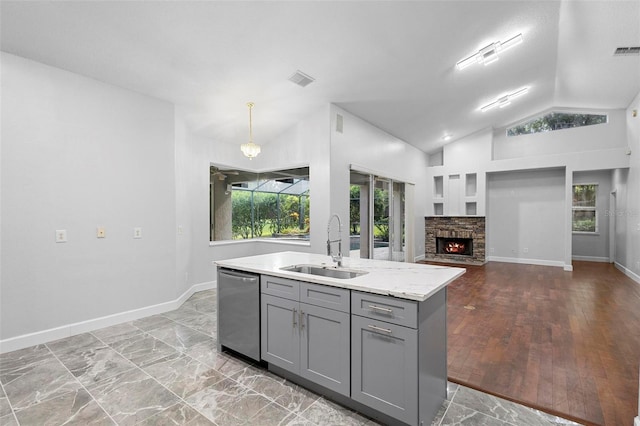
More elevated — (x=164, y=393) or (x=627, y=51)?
(x=627, y=51)

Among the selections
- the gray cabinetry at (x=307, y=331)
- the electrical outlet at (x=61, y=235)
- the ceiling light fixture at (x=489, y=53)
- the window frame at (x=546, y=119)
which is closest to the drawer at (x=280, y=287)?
the gray cabinetry at (x=307, y=331)

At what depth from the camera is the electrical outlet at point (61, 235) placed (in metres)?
3.13

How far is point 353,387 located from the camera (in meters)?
1.92

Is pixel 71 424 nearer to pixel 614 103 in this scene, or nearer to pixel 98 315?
pixel 98 315

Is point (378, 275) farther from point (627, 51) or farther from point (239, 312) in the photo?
point (627, 51)

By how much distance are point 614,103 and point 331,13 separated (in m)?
7.28

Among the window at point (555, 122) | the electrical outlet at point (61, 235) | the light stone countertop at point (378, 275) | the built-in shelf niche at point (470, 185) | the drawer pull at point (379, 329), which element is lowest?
the drawer pull at point (379, 329)

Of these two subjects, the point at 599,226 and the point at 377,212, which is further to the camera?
the point at 599,226

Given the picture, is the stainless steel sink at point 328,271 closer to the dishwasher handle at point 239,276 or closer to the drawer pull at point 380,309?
the dishwasher handle at point 239,276

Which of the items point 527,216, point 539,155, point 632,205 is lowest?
point 527,216

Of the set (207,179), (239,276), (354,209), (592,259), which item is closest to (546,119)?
(592,259)

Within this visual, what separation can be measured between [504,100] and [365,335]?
6.49 meters

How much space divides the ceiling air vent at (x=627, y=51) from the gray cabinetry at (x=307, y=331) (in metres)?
5.81

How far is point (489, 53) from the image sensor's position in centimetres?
423
